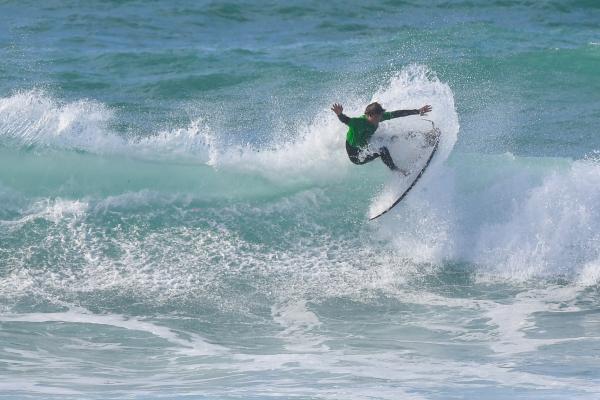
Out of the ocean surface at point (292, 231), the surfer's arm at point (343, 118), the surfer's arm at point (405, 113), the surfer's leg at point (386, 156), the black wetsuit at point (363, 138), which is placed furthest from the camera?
the surfer's leg at point (386, 156)

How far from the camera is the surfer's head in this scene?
39.8 ft

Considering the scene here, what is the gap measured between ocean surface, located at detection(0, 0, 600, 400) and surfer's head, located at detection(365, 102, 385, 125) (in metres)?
0.81

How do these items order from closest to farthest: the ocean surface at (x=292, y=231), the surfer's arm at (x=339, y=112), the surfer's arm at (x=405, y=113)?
1. the ocean surface at (x=292, y=231)
2. the surfer's arm at (x=339, y=112)
3. the surfer's arm at (x=405, y=113)

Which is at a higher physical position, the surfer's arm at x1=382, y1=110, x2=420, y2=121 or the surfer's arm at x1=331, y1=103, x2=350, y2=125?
the surfer's arm at x1=382, y1=110, x2=420, y2=121

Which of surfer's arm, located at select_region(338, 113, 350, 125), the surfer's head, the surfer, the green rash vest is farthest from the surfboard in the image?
surfer's arm, located at select_region(338, 113, 350, 125)

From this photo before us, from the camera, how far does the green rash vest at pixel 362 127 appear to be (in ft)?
39.9

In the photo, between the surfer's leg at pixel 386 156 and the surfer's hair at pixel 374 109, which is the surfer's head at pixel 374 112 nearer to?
the surfer's hair at pixel 374 109

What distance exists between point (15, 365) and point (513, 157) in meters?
8.91

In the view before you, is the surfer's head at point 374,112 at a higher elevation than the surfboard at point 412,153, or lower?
higher

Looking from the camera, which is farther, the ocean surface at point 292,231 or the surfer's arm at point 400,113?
the surfer's arm at point 400,113

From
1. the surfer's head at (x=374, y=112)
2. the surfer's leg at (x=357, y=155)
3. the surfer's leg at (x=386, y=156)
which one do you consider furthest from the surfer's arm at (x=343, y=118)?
the surfer's leg at (x=386, y=156)

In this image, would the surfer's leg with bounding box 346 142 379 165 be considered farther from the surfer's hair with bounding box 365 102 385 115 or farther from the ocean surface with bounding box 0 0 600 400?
the ocean surface with bounding box 0 0 600 400

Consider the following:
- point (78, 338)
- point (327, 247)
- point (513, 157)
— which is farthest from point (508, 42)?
point (78, 338)

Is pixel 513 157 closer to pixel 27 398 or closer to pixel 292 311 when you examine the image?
pixel 292 311
